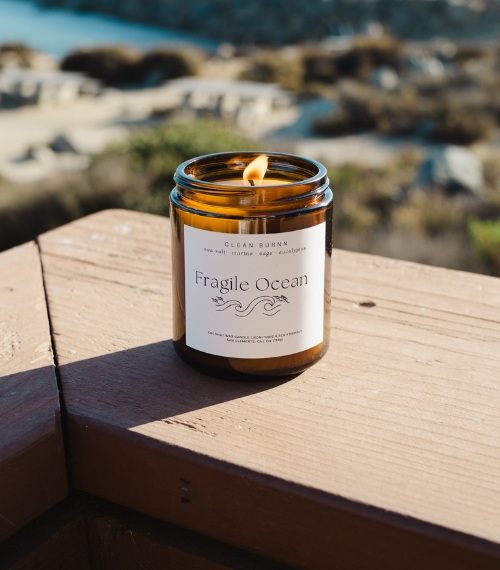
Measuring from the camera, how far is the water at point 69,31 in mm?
18719

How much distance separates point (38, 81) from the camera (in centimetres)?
1125

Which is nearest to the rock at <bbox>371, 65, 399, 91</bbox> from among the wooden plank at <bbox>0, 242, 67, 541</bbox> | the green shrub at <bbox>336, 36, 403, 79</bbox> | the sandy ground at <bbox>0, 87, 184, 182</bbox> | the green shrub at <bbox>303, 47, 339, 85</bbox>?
the green shrub at <bbox>336, 36, 403, 79</bbox>

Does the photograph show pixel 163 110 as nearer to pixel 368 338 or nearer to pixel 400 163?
pixel 400 163

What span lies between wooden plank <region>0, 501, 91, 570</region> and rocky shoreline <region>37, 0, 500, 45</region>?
24009mm

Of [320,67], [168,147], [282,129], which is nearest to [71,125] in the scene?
[282,129]

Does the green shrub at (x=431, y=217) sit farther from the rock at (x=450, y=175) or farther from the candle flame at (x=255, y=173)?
the candle flame at (x=255, y=173)

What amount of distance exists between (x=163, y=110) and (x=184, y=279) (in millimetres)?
9612

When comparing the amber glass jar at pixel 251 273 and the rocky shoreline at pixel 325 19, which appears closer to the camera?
the amber glass jar at pixel 251 273

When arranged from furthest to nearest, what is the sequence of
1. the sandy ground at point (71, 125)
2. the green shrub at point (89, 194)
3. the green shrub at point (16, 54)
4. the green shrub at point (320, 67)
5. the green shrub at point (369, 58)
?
the green shrub at point (16, 54)
the green shrub at point (369, 58)
the green shrub at point (320, 67)
the sandy ground at point (71, 125)
the green shrub at point (89, 194)

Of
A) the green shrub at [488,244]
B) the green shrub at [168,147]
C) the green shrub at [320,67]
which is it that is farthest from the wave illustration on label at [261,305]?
the green shrub at [320,67]

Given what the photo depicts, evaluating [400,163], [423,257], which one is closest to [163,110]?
[400,163]

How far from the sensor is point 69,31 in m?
22.1

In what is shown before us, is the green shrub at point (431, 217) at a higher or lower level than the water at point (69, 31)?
lower

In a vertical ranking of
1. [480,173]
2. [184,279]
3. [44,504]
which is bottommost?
[480,173]
